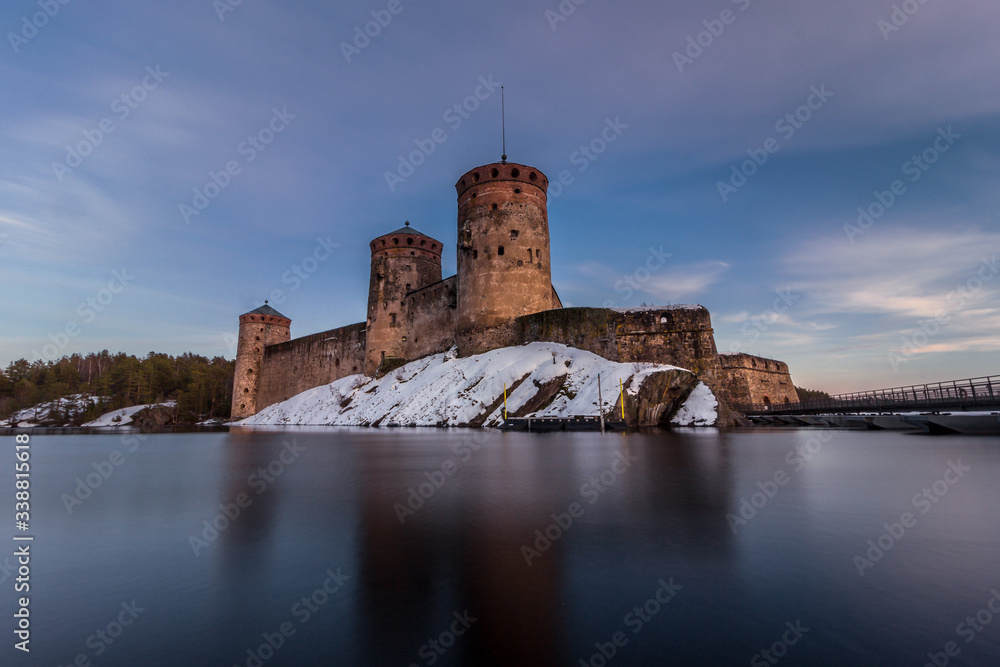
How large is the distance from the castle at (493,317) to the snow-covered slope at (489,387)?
1.62 metres

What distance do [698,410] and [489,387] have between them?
28.7 feet

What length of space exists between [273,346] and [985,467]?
46.8 m

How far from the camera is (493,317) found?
25719 mm

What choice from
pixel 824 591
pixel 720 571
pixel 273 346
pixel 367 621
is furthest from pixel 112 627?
pixel 273 346

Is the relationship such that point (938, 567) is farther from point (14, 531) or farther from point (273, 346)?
point (273, 346)

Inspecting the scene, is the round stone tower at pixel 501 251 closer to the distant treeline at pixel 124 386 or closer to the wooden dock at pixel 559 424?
the wooden dock at pixel 559 424

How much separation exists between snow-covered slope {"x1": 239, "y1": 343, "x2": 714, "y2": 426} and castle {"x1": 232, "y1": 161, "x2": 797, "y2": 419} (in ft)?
5.30

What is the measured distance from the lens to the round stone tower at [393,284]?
32.9 meters

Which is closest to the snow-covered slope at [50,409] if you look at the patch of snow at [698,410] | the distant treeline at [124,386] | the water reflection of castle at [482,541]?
the distant treeline at [124,386]

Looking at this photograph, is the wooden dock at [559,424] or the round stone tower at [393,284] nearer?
the wooden dock at [559,424]

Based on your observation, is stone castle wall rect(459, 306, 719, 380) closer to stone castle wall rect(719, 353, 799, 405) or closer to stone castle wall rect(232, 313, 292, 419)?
stone castle wall rect(719, 353, 799, 405)

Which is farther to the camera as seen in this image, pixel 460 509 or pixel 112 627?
pixel 460 509

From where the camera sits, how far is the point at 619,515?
12.2 feet

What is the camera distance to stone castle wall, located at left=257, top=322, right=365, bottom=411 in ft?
122
